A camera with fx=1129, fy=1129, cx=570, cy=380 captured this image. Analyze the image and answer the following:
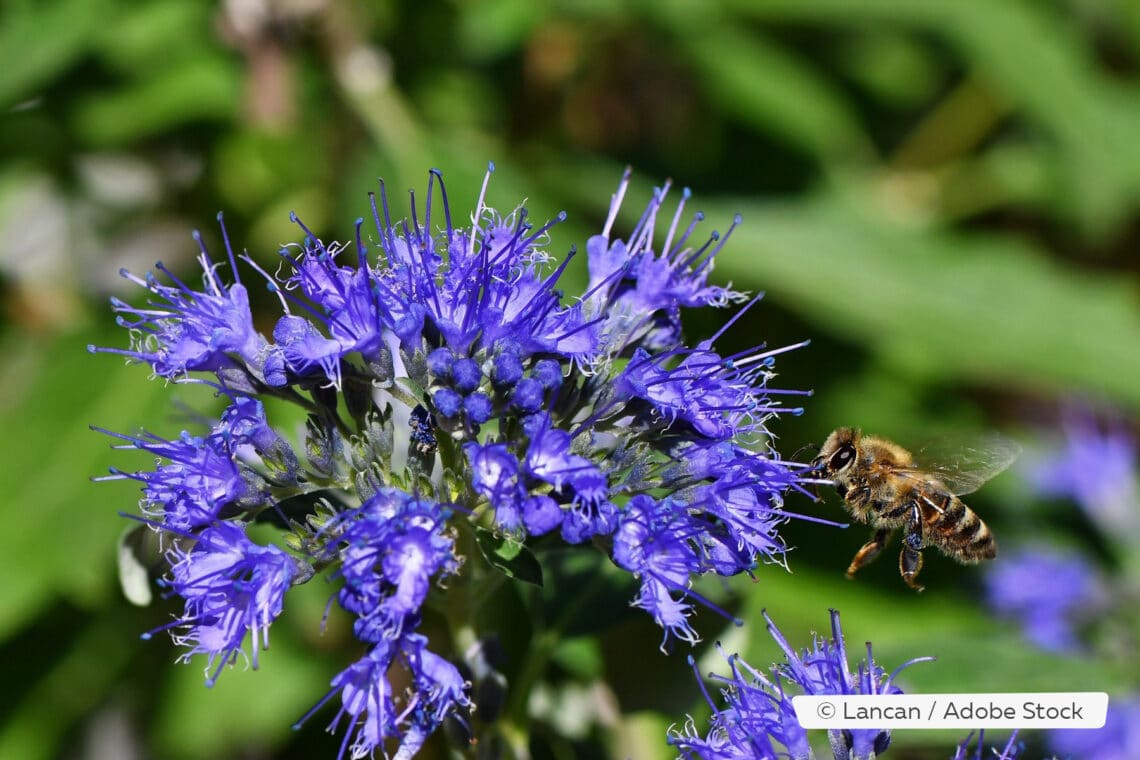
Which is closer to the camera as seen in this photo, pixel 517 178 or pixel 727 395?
pixel 727 395

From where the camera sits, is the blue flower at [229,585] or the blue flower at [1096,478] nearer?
the blue flower at [229,585]

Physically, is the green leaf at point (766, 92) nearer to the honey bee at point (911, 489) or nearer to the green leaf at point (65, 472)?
the honey bee at point (911, 489)

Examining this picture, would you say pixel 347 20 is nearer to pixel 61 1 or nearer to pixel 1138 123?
pixel 61 1

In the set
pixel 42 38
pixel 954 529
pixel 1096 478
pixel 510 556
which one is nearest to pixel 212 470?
pixel 510 556

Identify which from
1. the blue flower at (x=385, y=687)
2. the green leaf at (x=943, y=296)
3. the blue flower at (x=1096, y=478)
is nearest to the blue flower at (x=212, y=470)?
the blue flower at (x=385, y=687)

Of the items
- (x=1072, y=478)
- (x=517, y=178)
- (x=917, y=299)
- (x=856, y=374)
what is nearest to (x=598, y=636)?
(x=517, y=178)

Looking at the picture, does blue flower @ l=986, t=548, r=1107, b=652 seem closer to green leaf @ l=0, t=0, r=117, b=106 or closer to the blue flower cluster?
the blue flower cluster
